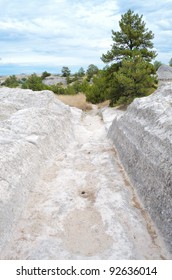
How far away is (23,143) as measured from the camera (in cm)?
1048

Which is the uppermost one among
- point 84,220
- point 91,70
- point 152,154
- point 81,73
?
point 91,70

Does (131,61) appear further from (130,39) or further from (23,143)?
(23,143)

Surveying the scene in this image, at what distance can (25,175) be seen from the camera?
29.8ft

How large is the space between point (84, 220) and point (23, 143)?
165 inches

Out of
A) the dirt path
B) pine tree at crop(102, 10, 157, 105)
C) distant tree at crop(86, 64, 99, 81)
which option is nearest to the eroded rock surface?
the dirt path

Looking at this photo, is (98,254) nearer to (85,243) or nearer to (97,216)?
(85,243)

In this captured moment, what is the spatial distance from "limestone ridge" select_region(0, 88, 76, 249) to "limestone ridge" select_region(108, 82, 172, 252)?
3.10 metres

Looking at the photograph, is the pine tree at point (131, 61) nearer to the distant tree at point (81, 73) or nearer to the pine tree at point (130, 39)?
the pine tree at point (130, 39)

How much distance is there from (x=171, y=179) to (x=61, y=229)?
9.15ft

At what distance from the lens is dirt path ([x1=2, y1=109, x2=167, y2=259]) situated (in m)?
6.17

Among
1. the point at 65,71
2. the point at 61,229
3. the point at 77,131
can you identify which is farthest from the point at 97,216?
the point at 65,71

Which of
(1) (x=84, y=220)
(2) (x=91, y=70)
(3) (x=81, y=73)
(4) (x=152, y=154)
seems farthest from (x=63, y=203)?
(3) (x=81, y=73)

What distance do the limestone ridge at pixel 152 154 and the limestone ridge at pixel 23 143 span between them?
10.2ft

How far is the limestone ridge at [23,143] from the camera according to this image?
748 cm
